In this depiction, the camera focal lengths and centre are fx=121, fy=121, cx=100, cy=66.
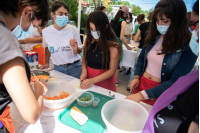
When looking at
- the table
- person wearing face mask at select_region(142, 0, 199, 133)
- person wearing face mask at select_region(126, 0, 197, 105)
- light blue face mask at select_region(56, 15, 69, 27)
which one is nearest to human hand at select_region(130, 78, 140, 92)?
person wearing face mask at select_region(126, 0, 197, 105)

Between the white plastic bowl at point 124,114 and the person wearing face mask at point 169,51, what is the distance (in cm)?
12

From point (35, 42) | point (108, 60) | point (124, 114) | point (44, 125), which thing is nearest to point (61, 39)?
Answer: point (35, 42)

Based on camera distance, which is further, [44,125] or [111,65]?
[111,65]

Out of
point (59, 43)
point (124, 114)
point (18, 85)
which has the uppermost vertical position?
point (59, 43)

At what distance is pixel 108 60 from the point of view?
1.72 metres

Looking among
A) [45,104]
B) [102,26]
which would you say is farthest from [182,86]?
[102,26]

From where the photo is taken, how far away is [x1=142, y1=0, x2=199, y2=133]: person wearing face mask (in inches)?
20.6

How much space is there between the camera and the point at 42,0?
0.79m

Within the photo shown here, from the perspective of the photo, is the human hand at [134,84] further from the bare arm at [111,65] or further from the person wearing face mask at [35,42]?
the person wearing face mask at [35,42]

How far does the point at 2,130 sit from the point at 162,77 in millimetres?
1451

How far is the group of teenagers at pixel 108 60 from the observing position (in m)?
0.54

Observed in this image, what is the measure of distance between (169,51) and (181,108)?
846mm

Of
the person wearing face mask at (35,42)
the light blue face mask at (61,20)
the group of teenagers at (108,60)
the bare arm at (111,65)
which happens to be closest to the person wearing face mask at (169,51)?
the group of teenagers at (108,60)

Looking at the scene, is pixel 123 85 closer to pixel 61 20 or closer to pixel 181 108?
pixel 61 20
